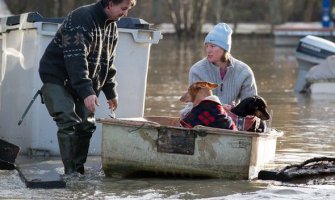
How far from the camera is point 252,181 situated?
8.41 meters

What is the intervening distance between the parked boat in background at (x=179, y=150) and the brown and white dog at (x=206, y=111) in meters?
0.21

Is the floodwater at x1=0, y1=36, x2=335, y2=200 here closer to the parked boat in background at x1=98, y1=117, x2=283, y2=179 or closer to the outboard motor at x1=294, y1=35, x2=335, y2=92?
the parked boat in background at x1=98, y1=117, x2=283, y2=179

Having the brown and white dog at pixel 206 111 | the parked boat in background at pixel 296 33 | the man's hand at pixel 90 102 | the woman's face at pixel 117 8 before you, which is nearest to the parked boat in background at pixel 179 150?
the brown and white dog at pixel 206 111

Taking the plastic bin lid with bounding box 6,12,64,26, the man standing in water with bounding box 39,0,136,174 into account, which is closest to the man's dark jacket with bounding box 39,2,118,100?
the man standing in water with bounding box 39,0,136,174

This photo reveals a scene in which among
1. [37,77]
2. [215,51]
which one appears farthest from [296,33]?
[215,51]

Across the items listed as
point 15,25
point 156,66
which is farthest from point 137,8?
point 15,25

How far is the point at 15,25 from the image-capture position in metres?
10.2

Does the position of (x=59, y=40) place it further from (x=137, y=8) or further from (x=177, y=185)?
(x=137, y=8)

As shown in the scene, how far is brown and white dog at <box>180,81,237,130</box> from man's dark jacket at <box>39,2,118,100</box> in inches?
28.6

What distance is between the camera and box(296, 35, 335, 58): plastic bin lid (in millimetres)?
17734

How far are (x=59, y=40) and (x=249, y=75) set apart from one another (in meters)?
1.71

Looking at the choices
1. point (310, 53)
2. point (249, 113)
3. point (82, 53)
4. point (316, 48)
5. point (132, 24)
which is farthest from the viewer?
point (310, 53)

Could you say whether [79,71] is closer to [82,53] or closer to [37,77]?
[82,53]

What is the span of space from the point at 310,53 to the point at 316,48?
0.67 ft
